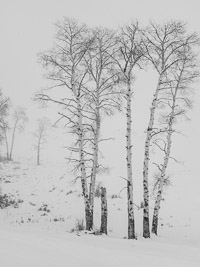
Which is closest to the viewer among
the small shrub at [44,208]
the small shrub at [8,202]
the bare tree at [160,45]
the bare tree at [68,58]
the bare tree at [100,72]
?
the bare tree at [160,45]

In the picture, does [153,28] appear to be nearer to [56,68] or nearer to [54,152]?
[56,68]

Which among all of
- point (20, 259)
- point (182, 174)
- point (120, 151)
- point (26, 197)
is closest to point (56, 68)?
point (20, 259)

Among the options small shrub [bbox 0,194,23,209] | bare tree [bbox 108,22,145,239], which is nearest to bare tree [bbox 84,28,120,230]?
bare tree [bbox 108,22,145,239]

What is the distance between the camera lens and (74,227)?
50.8ft

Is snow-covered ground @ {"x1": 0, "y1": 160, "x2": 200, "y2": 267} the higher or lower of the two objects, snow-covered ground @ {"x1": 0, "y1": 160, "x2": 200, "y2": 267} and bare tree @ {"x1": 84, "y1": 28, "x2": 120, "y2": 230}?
the lower

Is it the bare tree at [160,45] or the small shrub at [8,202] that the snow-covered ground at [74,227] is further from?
the bare tree at [160,45]

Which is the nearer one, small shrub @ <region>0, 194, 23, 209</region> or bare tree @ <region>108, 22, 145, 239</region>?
bare tree @ <region>108, 22, 145, 239</region>

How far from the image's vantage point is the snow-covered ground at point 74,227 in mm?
7448

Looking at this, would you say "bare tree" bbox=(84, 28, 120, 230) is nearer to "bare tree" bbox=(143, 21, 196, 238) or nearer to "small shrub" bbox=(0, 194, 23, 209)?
"bare tree" bbox=(143, 21, 196, 238)

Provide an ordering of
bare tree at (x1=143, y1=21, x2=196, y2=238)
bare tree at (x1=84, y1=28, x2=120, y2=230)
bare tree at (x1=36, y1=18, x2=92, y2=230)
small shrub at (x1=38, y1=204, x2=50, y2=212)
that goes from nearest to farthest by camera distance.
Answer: bare tree at (x1=143, y1=21, x2=196, y2=238)
bare tree at (x1=36, y1=18, x2=92, y2=230)
bare tree at (x1=84, y1=28, x2=120, y2=230)
small shrub at (x1=38, y1=204, x2=50, y2=212)

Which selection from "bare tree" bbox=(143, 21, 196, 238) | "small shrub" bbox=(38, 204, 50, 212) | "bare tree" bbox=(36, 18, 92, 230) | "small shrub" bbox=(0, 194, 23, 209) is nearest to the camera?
"bare tree" bbox=(143, 21, 196, 238)

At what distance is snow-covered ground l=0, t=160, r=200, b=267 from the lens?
293 inches

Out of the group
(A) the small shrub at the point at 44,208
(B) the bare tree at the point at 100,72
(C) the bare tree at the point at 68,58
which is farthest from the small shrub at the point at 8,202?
(C) the bare tree at the point at 68,58

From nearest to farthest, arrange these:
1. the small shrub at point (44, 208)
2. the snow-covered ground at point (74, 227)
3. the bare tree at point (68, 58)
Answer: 1. the snow-covered ground at point (74, 227)
2. the bare tree at point (68, 58)
3. the small shrub at point (44, 208)
